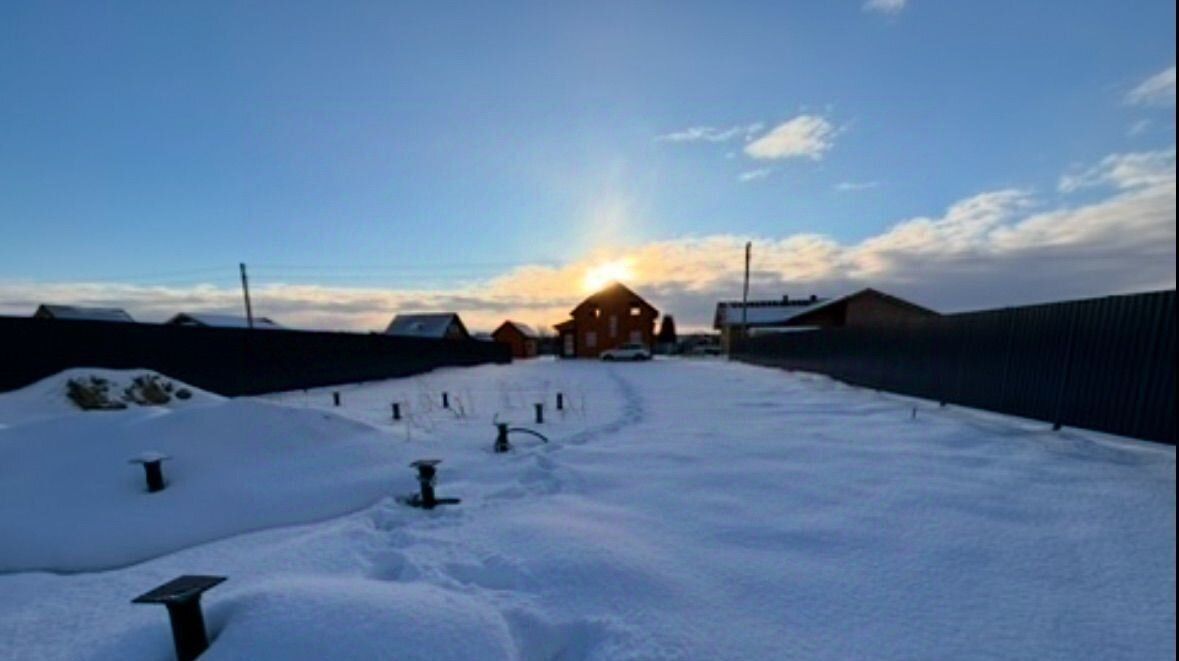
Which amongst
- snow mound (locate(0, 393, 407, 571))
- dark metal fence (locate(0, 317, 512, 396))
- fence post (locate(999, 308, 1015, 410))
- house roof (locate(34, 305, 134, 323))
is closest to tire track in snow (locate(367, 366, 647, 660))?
snow mound (locate(0, 393, 407, 571))

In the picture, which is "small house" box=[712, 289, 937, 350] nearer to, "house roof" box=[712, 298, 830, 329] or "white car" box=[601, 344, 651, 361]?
"house roof" box=[712, 298, 830, 329]

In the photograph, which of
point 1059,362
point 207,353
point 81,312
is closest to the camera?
point 1059,362

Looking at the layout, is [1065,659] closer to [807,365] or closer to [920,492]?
[920,492]

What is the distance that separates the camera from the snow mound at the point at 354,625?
1.80m

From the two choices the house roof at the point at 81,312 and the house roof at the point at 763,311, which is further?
the house roof at the point at 763,311

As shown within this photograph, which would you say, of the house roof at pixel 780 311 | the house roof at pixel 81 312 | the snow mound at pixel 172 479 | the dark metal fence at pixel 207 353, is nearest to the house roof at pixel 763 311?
the house roof at pixel 780 311

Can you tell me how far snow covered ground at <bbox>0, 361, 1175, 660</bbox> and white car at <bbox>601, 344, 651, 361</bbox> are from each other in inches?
1105

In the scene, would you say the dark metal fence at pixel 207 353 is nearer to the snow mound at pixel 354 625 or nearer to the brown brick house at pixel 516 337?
the snow mound at pixel 354 625

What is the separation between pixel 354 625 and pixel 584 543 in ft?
4.57

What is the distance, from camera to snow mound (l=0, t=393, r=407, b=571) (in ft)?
11.0

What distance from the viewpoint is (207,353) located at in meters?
11.9

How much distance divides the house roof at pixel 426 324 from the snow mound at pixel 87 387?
3797 centimetres

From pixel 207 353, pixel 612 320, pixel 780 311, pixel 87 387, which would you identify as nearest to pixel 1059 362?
pixel 87 387

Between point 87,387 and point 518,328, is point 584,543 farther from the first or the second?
point 518,328
